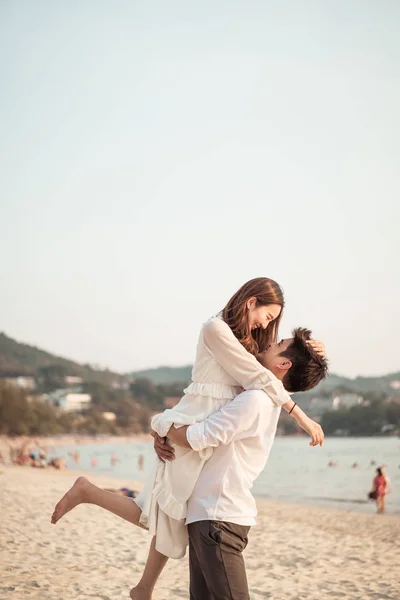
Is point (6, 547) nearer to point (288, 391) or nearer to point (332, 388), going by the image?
point (288, 391)

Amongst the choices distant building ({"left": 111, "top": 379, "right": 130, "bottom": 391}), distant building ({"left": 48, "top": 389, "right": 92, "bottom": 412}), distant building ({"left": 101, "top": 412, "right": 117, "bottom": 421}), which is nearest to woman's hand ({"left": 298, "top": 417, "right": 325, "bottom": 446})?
distant building ({"left": 48, "top": 389, "right": 92, "bottom": 412})

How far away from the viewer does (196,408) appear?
296 centimetres

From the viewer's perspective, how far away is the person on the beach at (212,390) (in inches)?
114

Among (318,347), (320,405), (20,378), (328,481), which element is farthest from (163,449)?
(20,378)

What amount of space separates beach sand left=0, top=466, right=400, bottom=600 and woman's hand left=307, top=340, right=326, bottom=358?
368cm

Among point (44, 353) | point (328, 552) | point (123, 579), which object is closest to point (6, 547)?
point (123, 579)

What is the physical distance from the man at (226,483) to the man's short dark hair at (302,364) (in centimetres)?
19

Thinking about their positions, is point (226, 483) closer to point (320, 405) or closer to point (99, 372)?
point (320, 405)

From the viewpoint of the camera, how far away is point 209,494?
2852 mm

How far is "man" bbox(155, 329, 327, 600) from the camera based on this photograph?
2.79 m

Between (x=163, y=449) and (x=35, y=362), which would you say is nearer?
(x=163, y=449)

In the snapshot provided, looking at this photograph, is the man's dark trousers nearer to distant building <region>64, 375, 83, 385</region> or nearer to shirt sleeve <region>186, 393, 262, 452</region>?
shirt sleeve <region>186, 393, 262, 452</region>

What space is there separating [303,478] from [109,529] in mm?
32750

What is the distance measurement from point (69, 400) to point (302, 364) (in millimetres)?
110116
